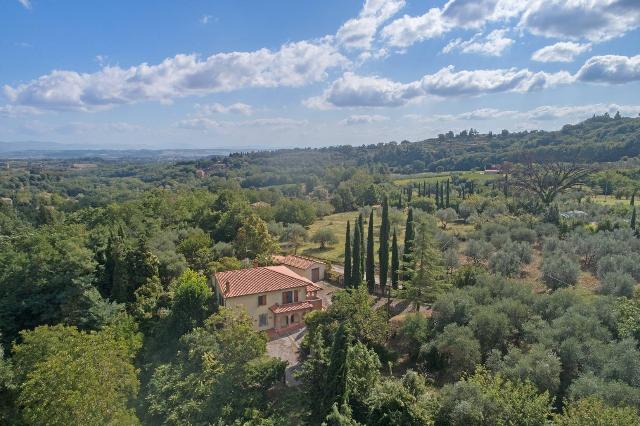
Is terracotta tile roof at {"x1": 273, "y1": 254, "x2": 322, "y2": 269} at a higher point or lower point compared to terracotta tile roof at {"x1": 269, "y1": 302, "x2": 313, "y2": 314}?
higher

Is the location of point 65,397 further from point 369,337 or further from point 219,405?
point 369,337

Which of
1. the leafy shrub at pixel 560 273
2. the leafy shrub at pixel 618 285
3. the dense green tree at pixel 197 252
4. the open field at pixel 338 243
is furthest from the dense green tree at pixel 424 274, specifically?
the open field at pixel 338 243

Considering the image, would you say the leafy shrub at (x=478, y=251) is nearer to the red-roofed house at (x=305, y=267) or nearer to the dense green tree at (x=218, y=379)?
the red-roofed house at (x=305, y=267)

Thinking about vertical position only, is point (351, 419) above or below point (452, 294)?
below

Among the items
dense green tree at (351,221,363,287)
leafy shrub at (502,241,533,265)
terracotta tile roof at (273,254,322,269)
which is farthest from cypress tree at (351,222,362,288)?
leafy shrub at (502,241,533,265)

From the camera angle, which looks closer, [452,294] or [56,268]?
[452,294]

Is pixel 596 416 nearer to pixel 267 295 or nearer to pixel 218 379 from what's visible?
pixel 218 379

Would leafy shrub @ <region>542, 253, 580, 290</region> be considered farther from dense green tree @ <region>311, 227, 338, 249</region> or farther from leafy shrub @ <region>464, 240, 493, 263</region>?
dense green tree @ <region>311, 227, 338, 249</region>

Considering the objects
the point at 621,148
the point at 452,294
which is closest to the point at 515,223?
the point at 452,294

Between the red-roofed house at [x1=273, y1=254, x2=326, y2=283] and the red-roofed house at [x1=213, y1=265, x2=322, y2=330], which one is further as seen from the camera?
the red-roofed house at [x1=273, y1=254, x2=326, y2=283]
